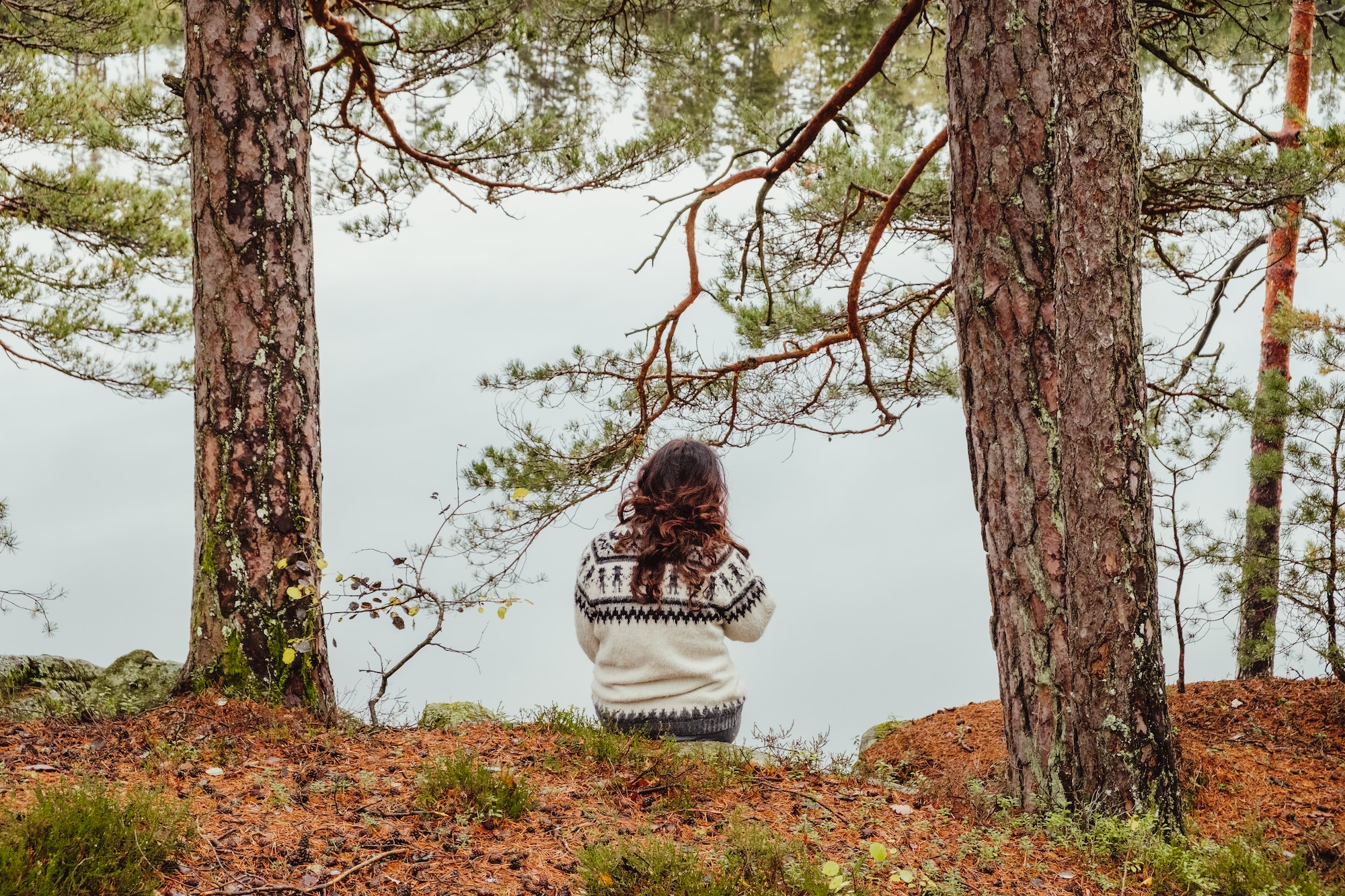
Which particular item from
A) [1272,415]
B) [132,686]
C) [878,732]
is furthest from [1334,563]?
[132,686]

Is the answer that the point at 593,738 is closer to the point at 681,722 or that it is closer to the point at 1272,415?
the point at 681,722

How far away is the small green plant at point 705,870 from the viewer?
2.69 m

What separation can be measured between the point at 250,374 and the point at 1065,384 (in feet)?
11.6

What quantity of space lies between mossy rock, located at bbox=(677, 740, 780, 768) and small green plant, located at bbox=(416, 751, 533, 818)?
83 cm

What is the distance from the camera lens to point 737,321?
7.22 m

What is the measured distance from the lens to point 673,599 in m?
4.15

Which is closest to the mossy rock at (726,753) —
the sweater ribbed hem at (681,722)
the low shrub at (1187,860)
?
the sweater ribbed hem at (681,722)

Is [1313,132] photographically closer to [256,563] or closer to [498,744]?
[498,744]

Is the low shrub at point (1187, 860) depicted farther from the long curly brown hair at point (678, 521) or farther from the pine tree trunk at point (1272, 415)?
the pine tree trunk at point (1272, 415)

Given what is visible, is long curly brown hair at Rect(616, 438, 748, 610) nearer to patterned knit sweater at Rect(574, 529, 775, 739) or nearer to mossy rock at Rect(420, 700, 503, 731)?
patterned knit sweater at Rect(574, 529, 775, 739)

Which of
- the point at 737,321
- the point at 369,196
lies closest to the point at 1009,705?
the point at 737,321

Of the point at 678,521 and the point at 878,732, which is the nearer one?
the point at 678,521

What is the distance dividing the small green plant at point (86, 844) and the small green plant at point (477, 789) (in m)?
0.78

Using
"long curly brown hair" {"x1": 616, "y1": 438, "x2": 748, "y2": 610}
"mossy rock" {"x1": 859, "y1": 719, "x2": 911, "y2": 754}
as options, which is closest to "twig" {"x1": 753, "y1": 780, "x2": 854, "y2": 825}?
"long curly brown hair" {"x1": 616, "y1": 438, "x2": 748, "y2": 610}
